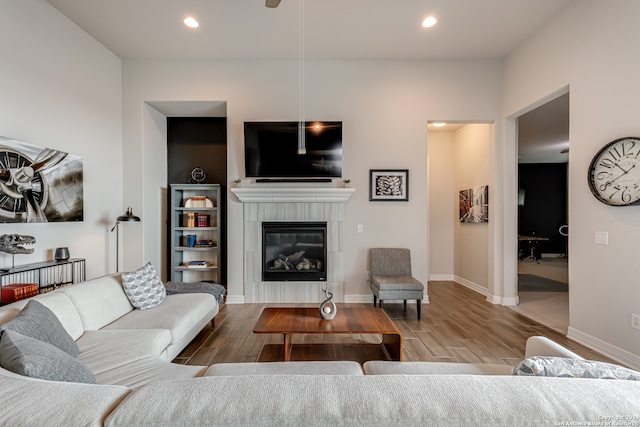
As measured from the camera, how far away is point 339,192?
423 cm

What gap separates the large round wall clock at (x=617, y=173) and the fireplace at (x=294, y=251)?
9.95ft

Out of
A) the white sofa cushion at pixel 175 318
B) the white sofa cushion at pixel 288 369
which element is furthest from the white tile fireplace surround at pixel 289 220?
the white sofa cushion at pixel 288 369

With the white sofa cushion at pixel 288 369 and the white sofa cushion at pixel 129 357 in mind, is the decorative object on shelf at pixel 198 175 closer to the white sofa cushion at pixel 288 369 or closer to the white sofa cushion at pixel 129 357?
the white sofa cushion at pixel 129 357

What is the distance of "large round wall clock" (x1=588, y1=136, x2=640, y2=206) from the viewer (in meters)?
2.45

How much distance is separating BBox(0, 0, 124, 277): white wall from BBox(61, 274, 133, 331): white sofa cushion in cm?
104

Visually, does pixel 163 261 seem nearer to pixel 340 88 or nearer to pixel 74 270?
pixel 74 270

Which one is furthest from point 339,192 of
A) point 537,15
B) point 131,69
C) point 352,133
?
point 131,69

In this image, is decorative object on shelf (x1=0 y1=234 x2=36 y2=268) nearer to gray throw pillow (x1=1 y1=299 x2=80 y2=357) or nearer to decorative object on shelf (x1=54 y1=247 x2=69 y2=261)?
decorative object on shelf (x1=54 y1=247 x2=69 y2=261)

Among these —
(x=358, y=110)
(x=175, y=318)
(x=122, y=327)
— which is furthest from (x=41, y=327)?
(x=358, y=110)

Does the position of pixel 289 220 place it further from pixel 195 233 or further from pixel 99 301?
pixel 99 301

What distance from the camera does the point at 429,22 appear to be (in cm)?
349

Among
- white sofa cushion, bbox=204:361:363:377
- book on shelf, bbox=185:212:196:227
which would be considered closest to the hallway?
white sofa cushion, bbox=204:361:363:377

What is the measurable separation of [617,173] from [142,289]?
14.4ft

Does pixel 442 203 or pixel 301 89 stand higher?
pixel 301 89
